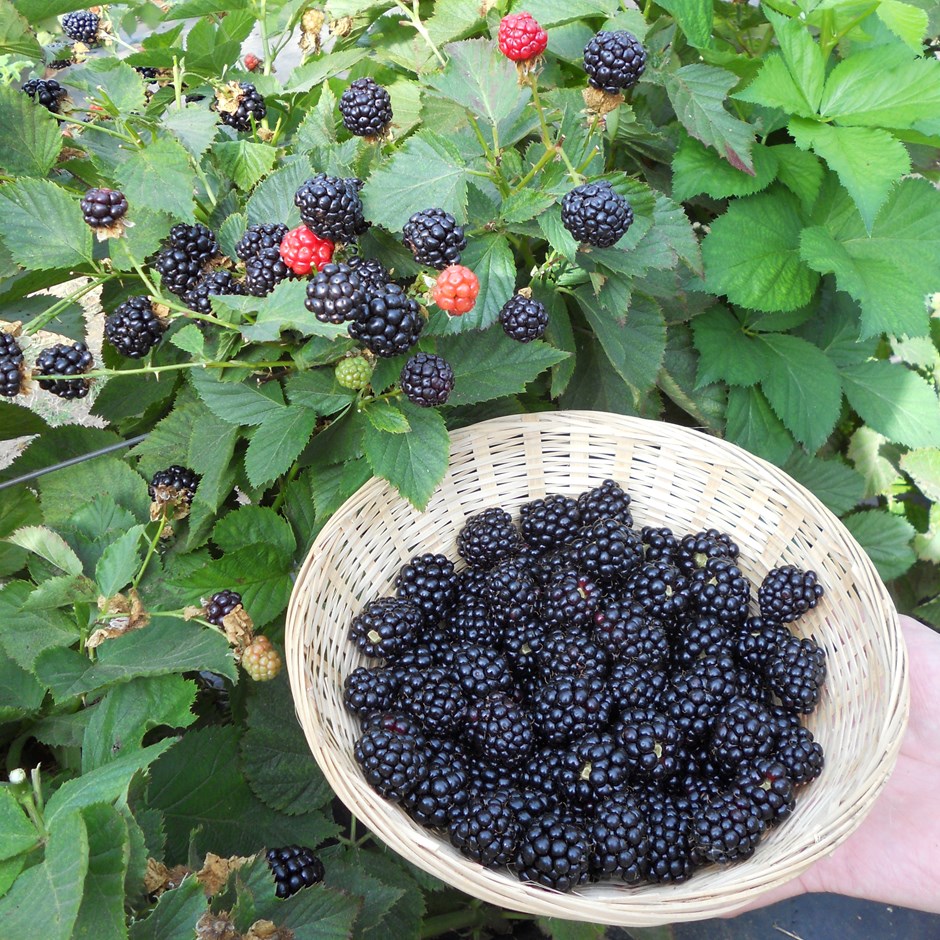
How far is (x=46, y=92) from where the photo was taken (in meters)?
1.17

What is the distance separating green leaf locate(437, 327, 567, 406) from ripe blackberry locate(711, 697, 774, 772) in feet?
1.77

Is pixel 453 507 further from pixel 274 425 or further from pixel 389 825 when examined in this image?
pixel 389 825

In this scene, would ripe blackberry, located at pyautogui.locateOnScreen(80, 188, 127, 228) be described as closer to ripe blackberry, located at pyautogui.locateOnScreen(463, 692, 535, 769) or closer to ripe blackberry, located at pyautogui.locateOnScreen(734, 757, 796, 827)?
ripe blackberry, located at pyautogui.locateOnScreen(463, 692, 535, 769)

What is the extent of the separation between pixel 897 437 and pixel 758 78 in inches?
28.6

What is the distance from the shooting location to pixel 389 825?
33.7 inches

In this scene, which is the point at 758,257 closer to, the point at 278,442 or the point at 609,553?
the point at 609,553

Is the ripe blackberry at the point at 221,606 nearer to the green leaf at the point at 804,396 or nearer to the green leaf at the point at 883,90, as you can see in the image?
the green leaf at the point at 804,396

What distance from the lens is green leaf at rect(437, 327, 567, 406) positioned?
3.63ft

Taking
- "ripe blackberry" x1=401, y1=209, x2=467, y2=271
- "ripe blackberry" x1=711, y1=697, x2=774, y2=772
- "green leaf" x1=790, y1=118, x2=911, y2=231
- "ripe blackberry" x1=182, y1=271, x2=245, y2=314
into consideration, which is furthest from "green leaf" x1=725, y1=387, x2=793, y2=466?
"ripe blackberry" x1=182, y1=271, x2=245, y2=314

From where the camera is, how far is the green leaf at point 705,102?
3.95 feet

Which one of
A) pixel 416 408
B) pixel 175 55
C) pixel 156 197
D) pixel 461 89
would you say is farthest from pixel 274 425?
pixel 175 55

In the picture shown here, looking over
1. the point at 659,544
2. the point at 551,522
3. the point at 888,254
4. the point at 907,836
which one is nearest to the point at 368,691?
the point at 551,522

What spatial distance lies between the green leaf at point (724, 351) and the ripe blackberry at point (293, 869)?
3.30 feet

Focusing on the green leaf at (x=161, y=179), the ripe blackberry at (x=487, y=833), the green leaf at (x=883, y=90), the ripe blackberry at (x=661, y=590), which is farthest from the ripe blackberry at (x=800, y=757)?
the green leaf at (x=161, y=179)
